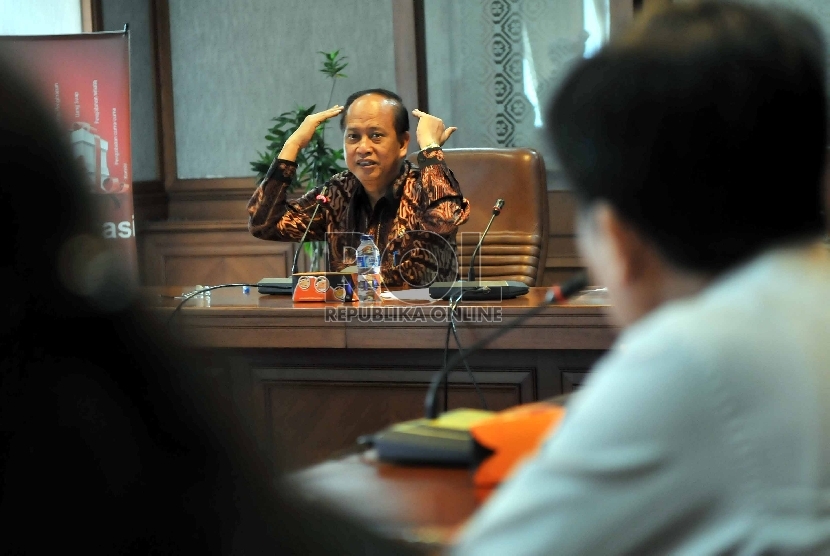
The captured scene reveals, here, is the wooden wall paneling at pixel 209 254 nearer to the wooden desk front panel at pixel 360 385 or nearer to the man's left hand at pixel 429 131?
the man's left hand at pixel 429 131

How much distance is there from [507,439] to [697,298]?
1.28 feet

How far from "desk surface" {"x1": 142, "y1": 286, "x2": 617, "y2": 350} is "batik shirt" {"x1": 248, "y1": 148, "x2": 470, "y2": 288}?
1.52 ft

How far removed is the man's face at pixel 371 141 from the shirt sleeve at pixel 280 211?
230mm

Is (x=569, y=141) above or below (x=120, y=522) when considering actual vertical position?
above

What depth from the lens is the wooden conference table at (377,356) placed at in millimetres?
2434

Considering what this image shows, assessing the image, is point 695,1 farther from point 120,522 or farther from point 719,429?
point 120,522

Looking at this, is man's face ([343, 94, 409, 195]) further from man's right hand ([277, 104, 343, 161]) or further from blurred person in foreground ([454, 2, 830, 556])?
blurred person in foreground ([454, 2, 830, 556])

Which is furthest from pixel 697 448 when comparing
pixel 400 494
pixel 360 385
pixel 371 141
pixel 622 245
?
pixel 371 141

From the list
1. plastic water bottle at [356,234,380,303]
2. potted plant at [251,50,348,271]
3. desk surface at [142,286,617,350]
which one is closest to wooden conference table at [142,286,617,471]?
desk surface at [142,286,617,350]

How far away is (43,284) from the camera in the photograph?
46 centimetres

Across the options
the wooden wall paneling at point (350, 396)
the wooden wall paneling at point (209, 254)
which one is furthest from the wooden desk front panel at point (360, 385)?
the wooden wall paneling at point (209, 254)

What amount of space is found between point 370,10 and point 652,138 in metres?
4.60

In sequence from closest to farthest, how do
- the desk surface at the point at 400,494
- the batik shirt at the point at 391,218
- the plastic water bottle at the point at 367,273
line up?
the desk surface at the point at 400,494, the plastic water bottle at the point at 367,273, the batik shirt at the point at 391,218

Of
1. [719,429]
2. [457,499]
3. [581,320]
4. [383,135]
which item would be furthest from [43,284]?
[383,135]
